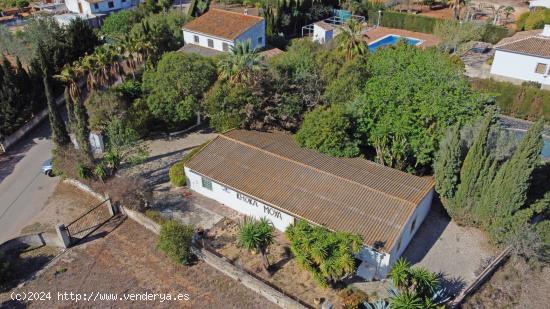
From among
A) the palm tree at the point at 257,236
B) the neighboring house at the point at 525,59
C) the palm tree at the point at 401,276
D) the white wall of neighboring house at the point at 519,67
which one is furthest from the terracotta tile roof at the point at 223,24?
the palm tree at the point at 401,276

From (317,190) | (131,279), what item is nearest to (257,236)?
(317,190)

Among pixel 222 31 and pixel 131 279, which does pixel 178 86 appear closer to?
pixel 222 31

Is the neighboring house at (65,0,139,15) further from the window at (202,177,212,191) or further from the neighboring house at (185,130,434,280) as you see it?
the window at (202,177,212,191)

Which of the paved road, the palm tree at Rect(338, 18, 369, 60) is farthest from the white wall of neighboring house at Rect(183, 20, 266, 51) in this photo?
the paved road

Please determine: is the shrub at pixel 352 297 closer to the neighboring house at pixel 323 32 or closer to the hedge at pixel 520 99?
the hedge at pixel 520 99

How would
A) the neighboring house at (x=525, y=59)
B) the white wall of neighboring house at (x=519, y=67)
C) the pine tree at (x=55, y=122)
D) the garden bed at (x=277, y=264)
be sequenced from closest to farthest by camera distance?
the garden bed at (x=277, y=264) < the pine tree at (x=55, y=122) < the neighboring house at (x=525, y=59) < the white wall of neighboring house at (x=519, y=67)

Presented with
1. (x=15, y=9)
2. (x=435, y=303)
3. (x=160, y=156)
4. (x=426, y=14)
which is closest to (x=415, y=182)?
(x=435, y=303)
